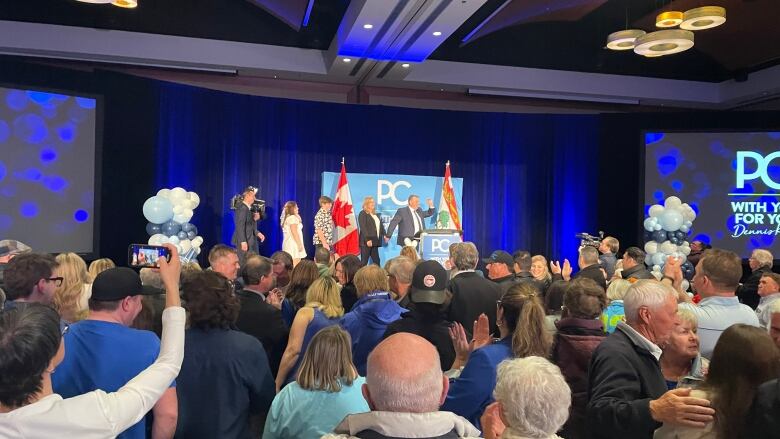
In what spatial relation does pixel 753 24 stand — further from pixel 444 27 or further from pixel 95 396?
pixel 95 396

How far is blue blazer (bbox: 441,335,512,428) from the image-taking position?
2576 mm

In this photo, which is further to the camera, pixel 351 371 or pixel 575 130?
pixel 575 130

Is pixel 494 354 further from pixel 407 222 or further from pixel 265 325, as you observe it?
pixel 407 222

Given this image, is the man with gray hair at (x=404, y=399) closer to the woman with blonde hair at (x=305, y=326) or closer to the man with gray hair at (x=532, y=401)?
the man with gray hair at (x=532, y=401)

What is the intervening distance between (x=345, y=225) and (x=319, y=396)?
8.91m

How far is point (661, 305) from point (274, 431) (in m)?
1.41

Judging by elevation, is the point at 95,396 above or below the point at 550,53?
below

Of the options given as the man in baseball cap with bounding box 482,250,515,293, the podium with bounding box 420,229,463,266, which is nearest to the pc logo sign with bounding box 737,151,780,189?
the podium with bounding box 420,229,463,266

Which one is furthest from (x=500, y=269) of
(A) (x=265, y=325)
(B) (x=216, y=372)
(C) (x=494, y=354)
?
(B) (x=216, y=372)

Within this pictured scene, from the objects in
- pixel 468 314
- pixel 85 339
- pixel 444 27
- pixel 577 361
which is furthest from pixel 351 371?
pixel 444 27

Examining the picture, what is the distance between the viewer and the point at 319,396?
91.6 inches

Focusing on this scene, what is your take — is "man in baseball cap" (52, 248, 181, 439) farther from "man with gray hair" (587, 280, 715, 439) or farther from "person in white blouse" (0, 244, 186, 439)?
"man with gray hair" (587, 280, 715, 439)

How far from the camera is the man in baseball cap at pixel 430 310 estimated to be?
11.0ft

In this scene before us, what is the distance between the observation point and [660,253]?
10383 mm
